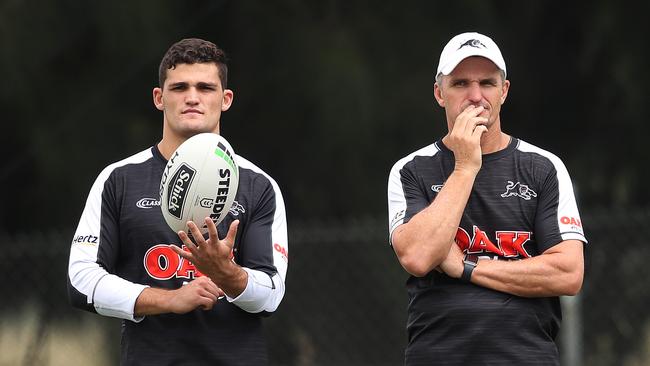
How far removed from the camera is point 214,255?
438cm

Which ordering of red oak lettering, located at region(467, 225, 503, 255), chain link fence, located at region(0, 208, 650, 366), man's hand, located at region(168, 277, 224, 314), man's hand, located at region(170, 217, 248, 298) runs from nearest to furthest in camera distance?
man's hand, located at region(170, 217, 248, 298)
man's hand, located at region(168, 277, 224, 314)
red oak lettering, located at region(467, 225, 503, 255)
chain link fence, located at region(0, 208, 650, 366)

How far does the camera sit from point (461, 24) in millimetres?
10109

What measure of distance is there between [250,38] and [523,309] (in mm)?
5868

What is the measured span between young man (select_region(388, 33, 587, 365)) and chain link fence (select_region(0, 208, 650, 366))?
330 centimetres

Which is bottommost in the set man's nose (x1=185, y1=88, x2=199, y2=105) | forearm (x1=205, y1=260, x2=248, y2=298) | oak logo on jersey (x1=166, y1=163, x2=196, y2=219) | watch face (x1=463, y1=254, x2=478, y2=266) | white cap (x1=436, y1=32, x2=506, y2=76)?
forearm (x1=205, y1=260, x2=248, y2=298)

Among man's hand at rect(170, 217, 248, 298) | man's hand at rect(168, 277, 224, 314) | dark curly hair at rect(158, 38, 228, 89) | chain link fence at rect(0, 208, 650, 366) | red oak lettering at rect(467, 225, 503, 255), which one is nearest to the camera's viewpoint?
man's hand at rect(170, 217, 248, 298)

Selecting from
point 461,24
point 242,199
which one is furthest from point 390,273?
point 242,199

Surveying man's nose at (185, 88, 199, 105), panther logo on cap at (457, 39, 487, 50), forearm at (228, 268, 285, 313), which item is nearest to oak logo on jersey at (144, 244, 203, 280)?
forearm at (228, 268, 285, 313)

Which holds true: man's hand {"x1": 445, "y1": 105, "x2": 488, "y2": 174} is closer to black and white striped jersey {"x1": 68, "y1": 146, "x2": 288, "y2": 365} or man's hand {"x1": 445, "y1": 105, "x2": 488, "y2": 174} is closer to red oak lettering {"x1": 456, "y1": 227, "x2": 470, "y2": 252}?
Result: red oak lettering {"x1": 456, "y1": 227, "x2": 470, "y2": 252}

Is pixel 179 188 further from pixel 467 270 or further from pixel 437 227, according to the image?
pixel 467 270

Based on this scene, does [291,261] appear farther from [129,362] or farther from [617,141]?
[129,362]

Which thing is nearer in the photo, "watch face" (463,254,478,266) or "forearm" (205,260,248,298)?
"forearm" (205,260,248,298)

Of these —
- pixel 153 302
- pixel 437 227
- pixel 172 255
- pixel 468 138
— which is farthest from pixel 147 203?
pixel 468 138

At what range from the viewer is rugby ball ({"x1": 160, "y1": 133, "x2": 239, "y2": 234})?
4441mm
